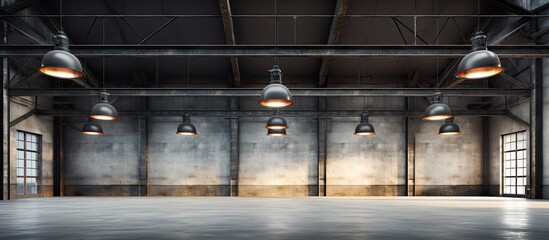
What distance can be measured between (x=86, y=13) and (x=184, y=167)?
766cm

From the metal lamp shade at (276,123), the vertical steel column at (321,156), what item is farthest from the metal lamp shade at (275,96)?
the vertical steel column at (321,156)

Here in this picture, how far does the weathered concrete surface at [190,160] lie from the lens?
18.8 metres

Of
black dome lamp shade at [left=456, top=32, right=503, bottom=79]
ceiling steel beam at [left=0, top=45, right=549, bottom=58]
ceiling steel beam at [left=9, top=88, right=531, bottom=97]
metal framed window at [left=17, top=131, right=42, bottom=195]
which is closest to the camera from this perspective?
black dome lamp shade at [left=456, top=32, right=503, bottom=79]

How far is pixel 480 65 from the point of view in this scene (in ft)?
22.6

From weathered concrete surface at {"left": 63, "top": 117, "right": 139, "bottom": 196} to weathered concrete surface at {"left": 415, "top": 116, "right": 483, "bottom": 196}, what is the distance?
13.2 m

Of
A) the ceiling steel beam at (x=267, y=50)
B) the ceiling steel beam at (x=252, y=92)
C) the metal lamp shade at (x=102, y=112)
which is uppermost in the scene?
the ceiling steel beam at (x=267, y=50)

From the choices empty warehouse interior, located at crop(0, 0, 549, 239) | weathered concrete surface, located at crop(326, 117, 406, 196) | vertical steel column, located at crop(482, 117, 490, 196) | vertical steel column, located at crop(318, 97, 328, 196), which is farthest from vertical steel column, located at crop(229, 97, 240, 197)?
vertical steel column, located at crop(482, 117, 490, 196)

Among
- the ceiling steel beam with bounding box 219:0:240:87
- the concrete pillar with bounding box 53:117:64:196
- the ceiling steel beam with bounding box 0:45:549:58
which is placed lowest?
the concrete pillar with bounding box 53:117:64:196

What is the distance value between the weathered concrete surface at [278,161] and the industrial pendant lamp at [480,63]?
11.9 m

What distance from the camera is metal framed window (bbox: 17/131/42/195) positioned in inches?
635

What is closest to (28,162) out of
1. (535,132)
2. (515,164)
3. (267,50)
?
(267,50)

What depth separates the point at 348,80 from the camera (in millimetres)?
19328

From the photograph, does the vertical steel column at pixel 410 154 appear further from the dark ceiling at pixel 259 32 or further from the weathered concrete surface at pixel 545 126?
the weathered concrete surface at pixel 545 126

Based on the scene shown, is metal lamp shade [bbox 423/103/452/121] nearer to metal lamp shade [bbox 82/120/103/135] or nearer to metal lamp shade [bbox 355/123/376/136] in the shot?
metal lamp shade [bbox 355/123/376/136]
